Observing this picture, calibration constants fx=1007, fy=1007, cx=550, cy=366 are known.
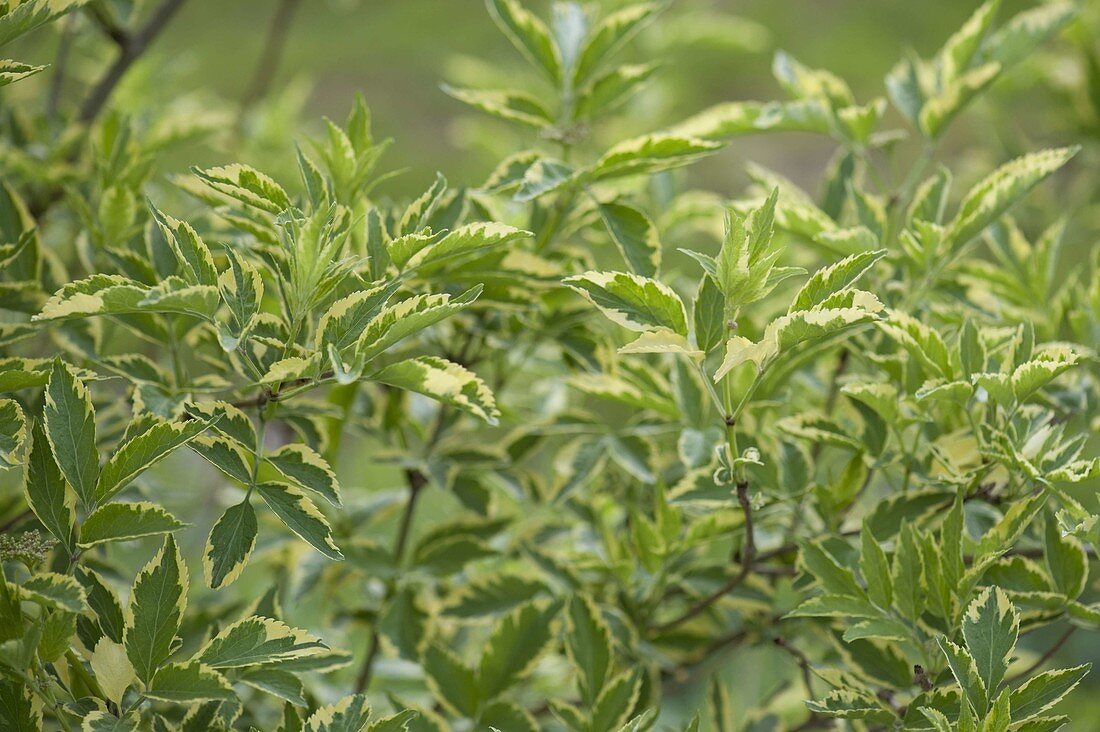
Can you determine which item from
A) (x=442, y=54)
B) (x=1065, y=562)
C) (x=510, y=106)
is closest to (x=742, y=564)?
(x=1065, y=562)

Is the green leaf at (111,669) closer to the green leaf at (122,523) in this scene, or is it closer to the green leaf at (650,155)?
the green leaf at (122,523)

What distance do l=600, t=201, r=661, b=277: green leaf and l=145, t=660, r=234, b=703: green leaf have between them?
434 mm

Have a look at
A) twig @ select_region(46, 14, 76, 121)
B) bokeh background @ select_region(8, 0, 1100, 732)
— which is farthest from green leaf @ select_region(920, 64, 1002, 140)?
bokeh background @ select_region(8, 0, 1100, 732)

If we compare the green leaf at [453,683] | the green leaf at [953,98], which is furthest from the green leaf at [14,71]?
the green leaf at [953,98]

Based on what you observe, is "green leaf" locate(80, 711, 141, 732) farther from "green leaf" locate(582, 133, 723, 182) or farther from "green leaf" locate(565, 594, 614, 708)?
"green leaf" locate(582, 133, 723, 182)

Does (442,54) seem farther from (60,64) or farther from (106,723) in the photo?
(106,723)

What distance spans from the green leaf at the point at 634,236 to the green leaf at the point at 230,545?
1.17ft

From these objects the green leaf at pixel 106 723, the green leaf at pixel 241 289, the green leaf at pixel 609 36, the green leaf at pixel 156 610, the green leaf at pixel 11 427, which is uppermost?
the green leaf at pixel 609 36

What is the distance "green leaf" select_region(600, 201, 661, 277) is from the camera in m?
0.82

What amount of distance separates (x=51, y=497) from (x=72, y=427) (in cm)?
5

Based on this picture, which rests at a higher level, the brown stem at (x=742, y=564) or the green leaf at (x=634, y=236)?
the green leaf at (x=634, y=236)

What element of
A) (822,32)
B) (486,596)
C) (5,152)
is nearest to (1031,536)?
(486,596)

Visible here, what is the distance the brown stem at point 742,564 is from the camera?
72 centimetres

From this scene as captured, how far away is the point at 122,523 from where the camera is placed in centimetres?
64
